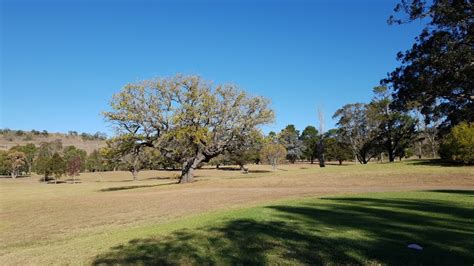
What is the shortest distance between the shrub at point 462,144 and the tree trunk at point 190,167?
26588mm

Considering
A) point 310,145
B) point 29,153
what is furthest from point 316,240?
point 29,153

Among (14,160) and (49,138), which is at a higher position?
(49,138)

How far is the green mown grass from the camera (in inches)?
271

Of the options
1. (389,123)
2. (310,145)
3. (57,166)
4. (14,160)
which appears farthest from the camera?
(310,145)

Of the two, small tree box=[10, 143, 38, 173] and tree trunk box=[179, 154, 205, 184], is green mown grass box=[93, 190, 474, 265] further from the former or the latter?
small tree box=[10, 143, 38, 173]

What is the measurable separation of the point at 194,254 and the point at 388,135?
6081cm

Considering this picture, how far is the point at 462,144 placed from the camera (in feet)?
125

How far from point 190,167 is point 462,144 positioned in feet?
93.4

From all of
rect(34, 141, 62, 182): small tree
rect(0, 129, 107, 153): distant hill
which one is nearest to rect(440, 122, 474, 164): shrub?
rect(34, 141, 62, 182): small tree

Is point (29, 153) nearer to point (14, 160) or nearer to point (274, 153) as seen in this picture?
point (14, 160)

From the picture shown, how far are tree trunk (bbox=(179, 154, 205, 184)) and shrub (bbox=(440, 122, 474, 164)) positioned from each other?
1047 inches

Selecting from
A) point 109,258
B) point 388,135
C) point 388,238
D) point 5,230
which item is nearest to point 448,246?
point 388,238

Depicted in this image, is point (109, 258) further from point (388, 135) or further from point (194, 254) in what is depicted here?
point (388, 135)

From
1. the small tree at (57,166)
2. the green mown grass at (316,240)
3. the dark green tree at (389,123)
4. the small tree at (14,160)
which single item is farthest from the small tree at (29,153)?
the green mown grass at (316,240)
